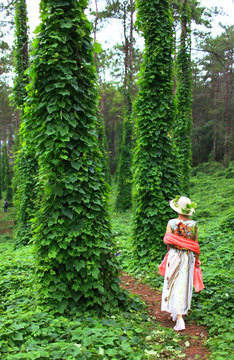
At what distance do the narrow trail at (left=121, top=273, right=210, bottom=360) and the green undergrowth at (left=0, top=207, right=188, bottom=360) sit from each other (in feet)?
0.43

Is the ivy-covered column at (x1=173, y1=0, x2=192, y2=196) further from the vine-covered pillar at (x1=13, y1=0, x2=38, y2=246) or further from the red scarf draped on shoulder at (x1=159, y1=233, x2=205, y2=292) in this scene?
the red scarf draped on shoulder at (x1=159, y1=233, x2=205, y2=292)

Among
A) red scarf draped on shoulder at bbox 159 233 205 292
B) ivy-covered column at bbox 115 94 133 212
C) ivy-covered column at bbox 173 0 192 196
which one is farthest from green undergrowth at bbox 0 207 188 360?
ivy-covered column at bbox 115 94 133 212

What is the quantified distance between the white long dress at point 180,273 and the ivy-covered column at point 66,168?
96 cm

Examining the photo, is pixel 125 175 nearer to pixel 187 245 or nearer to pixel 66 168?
pixel 187 245

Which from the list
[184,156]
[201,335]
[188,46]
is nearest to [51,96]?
[201,335]

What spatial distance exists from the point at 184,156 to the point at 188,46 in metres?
4.96

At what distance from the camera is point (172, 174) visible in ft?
23.8

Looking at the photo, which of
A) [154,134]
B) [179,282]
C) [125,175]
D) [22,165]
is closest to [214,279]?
[179,282]

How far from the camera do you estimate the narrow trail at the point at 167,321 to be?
3.65 meters

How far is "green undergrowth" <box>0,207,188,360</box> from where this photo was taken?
286 centimetres

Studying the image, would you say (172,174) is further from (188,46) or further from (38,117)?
(188,46)

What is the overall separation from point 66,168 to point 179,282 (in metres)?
2.43

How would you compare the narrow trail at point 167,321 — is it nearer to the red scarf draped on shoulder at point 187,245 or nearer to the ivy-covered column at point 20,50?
the red scarf draped on shoulder at point 187,245

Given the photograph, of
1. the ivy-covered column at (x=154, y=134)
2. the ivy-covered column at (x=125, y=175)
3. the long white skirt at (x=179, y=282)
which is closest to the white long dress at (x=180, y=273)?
the long white skirt at (x=179, y=282)
